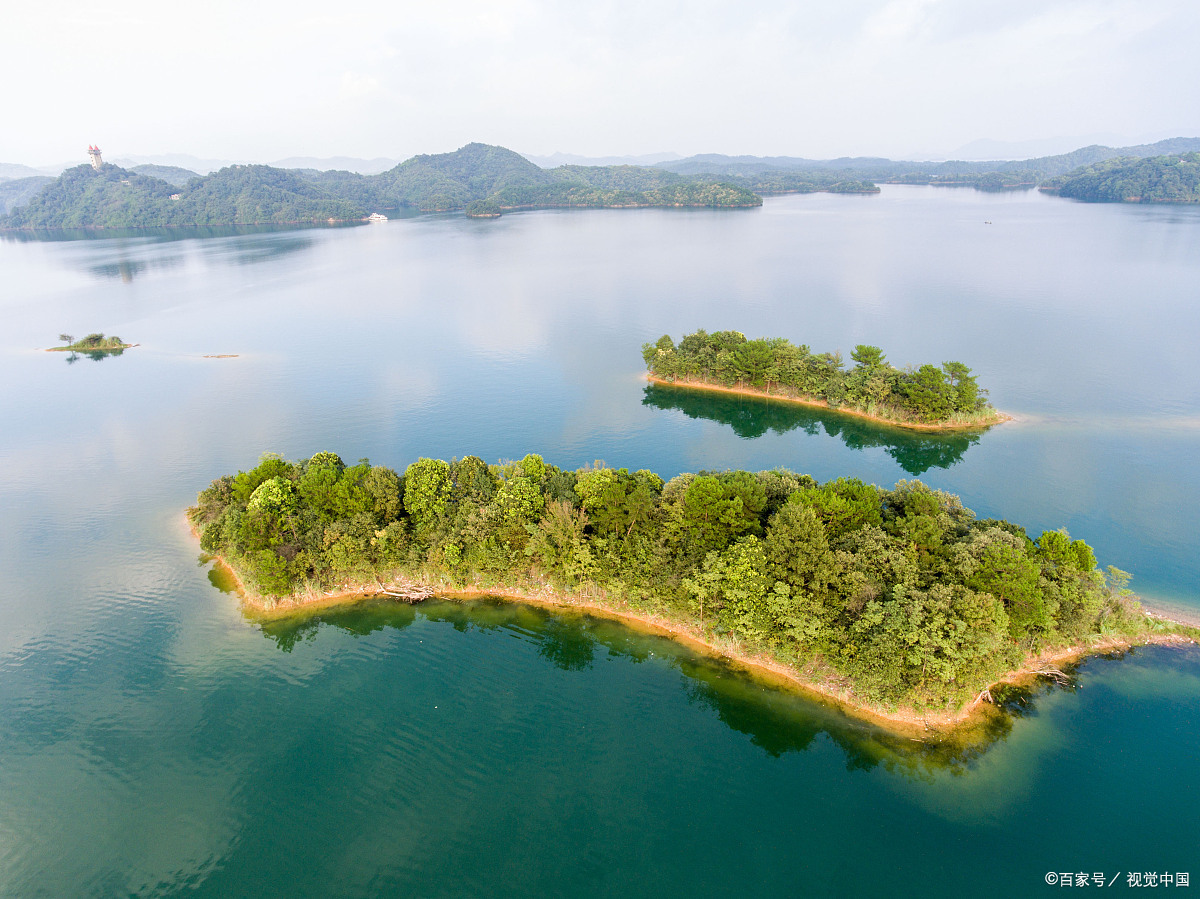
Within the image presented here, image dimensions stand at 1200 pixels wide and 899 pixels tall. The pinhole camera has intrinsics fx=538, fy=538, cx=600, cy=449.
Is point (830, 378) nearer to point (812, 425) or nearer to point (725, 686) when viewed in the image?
point (812, 425)

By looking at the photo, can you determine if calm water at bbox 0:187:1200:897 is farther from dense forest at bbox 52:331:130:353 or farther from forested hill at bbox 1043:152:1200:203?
forested hill at bbox 1043:152:1200:203

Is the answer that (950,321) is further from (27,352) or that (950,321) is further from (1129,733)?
(27,352)

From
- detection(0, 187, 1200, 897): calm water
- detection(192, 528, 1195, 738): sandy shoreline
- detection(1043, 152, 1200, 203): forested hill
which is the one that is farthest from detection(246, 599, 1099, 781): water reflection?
detection(1043, 152, 1200, 203): forested hill

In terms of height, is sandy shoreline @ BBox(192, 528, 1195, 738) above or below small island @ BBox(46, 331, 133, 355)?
below

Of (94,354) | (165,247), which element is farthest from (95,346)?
(165,247)

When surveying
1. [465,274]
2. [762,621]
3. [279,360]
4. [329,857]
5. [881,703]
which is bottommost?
[329,857]

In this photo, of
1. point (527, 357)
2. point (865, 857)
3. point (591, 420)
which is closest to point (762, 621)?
point (865, 857)

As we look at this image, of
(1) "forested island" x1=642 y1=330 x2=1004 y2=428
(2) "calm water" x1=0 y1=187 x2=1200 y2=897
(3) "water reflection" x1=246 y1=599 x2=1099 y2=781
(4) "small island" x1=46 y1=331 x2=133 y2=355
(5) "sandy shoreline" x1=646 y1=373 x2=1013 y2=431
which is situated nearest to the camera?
(2) "calm water" x1=0 y1=187 x2=1200 y2=897
